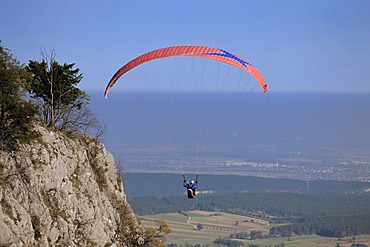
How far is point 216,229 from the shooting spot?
102 metres

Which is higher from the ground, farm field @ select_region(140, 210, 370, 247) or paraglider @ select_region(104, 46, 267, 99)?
paraglider @ select_region(104, 46, 267, 99)

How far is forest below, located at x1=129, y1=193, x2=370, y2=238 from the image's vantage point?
101 m

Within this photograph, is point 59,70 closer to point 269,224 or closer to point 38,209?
point 38,209

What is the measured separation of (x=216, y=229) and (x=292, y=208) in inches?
973

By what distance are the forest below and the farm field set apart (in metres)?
2.38

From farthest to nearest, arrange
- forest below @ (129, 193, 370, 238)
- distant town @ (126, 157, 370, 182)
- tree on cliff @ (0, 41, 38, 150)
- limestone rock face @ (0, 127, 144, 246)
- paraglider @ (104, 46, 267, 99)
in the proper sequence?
distant town @ (126, 157, 370, 182)
forest below @ (129, 193, 370, 238)
paraglider @ (104, 46, 267, 99)
tree on cliff @ (0, 41, 38, 150)
limestone rock face @ (0, 127, 144, 246)

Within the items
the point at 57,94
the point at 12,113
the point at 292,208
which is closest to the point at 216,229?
the point at 292,208

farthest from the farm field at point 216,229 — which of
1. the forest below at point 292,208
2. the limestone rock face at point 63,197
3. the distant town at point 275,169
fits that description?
the limestone rock face at point 63,197

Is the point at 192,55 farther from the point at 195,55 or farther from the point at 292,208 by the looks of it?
the point at 292,208

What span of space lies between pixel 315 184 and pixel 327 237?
5363 centimetres

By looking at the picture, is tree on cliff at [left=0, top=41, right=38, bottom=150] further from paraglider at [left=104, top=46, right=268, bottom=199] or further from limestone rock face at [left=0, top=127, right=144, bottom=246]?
paraglider at [left=104, top=46, right=268, bottom=199]

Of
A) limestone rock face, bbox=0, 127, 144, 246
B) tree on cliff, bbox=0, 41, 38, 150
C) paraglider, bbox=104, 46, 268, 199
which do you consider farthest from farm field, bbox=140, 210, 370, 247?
tree on cliff, bbox=0, 41, 38, 150

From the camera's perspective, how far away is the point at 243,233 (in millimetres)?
97688

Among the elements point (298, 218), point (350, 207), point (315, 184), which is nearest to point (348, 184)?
point (315, 184)
